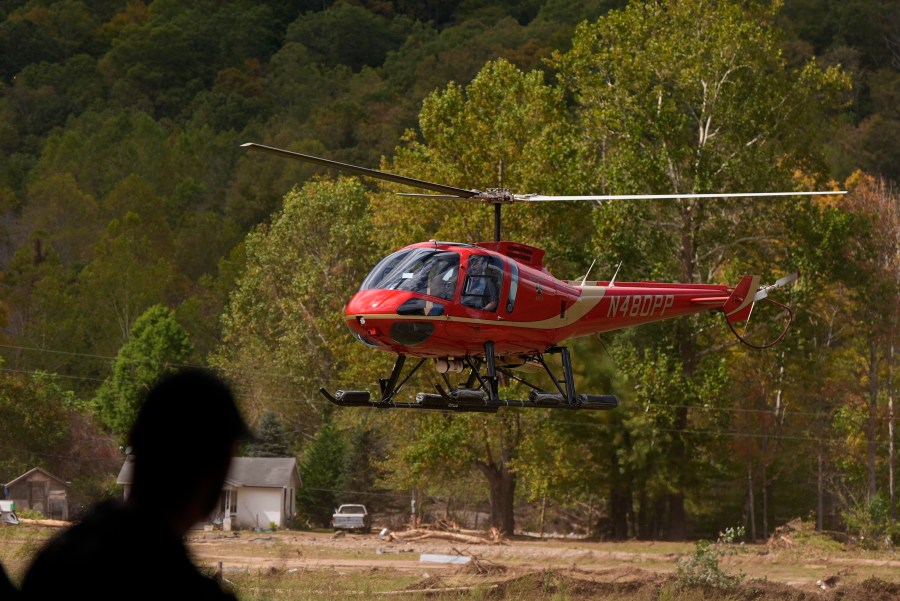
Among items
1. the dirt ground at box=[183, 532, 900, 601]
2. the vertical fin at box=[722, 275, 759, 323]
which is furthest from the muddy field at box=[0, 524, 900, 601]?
the vertical fin at box=[722, 275, 759, 323]

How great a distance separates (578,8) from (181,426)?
11855 centimetres

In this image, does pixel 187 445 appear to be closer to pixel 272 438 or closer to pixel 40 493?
pixel 40 493

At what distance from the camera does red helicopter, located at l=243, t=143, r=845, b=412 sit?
57.3ft

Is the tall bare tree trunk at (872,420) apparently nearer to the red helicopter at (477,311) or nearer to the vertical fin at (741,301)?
the vertical fin at (741,301)

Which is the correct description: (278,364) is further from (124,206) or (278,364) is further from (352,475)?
(124,206)

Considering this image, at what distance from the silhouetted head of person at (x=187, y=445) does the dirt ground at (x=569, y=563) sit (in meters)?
19.2

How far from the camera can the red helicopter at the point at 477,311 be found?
17.5m

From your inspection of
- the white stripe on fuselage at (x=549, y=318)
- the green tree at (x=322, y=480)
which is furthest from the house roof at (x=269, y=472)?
the white stripe on fuselage at (x=549, y=318)

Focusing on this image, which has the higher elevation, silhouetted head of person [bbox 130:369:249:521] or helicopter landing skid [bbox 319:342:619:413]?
silhouetted head of person [bbox 130:369:249:521]

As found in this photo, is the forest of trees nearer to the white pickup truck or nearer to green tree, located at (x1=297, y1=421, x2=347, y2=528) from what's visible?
green tree, located at (x1=297, y1=421, x2=347, y2=528)

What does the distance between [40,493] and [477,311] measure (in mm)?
36875

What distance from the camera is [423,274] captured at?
17.6 metres

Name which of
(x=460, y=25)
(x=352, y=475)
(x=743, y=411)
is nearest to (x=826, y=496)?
(x=743, y=411)

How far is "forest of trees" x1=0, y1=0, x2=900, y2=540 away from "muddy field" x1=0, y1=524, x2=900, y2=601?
3430mm
